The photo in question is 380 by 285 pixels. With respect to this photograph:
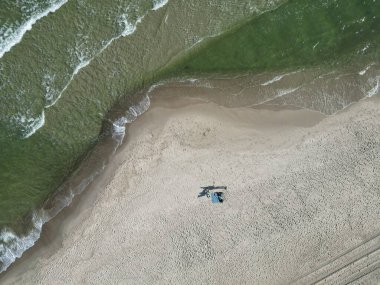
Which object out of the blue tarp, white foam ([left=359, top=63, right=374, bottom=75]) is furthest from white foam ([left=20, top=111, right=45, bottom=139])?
white foam ([left=359, top=63, right=374, bottom=75])

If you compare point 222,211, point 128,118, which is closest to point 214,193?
point 222,211

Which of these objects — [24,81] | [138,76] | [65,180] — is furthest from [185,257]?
[24,81]

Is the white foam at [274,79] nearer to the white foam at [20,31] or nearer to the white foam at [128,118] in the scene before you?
the white foam at [128,118]

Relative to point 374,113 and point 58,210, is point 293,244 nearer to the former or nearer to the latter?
point 374,113

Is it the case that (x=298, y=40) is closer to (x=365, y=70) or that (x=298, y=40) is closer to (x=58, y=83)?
(x=365, y=70)

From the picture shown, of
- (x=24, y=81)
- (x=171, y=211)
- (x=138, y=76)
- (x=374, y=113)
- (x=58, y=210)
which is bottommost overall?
(x=58, y=210)

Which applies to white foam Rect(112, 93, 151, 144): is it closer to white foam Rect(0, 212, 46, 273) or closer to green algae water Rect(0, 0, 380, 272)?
green algae water Rect(0, 0, 380, 272)
